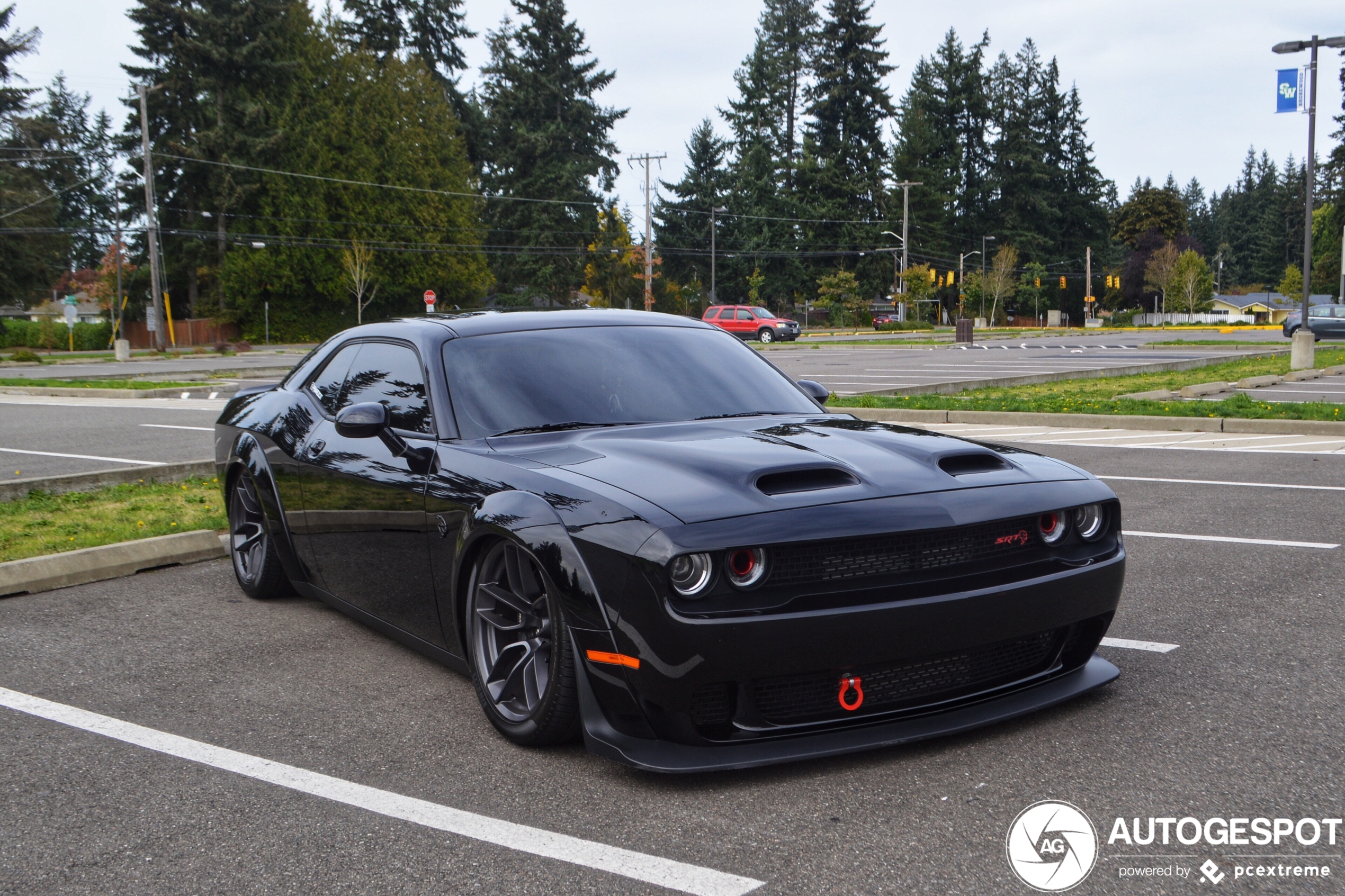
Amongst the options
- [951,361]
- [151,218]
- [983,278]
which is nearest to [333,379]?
[951,361]

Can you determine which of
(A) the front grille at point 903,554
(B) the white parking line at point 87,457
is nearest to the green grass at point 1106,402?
(B) the white parking line at point 87,457

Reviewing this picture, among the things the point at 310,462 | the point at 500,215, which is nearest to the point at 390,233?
the point at 500,215

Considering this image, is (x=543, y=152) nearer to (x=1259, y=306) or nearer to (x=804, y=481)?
(x=804, y=481)

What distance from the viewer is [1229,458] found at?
995 centimetres

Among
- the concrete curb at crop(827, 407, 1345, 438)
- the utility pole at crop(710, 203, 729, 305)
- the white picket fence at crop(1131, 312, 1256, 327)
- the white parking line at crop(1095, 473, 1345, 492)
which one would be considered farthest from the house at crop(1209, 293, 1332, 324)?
the white parking line at crop(1095, 473, 1345, 492)

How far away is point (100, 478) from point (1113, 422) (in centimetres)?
985

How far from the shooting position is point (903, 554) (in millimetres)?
3236

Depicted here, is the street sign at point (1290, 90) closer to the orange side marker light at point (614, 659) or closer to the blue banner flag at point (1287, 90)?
the blue banner flag at point (1287, 90)

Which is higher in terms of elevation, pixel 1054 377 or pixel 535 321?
pixel 535 321

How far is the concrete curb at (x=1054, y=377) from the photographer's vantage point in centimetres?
1770

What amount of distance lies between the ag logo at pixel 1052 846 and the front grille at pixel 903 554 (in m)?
0.69

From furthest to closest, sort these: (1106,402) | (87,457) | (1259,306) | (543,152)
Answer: (1259,306) < (543,152) < (1106,402) < (87,457)

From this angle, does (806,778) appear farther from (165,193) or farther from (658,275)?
(658,275)

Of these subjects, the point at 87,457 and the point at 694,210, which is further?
the point at 694,210
